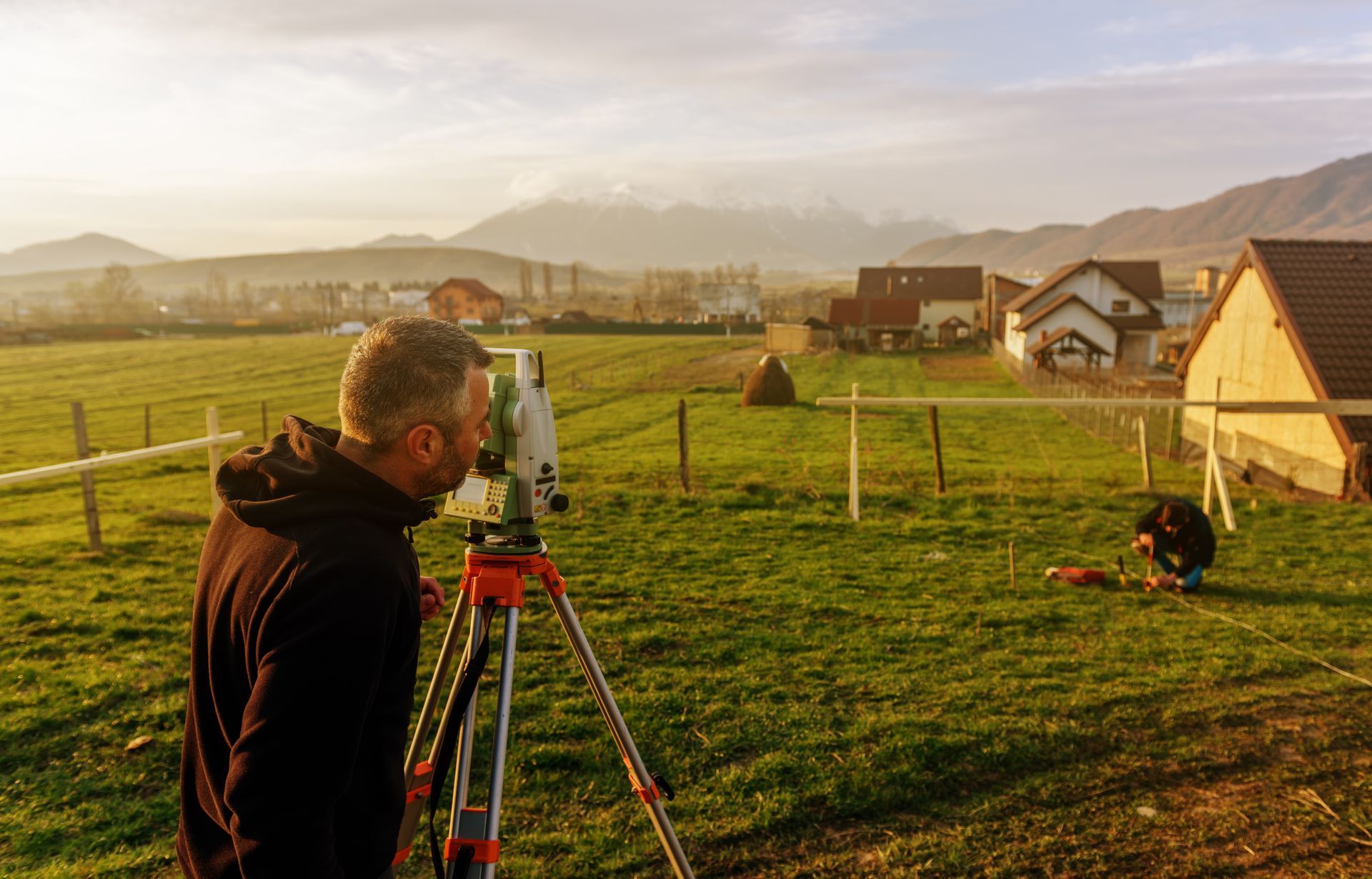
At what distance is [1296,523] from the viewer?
1137cm

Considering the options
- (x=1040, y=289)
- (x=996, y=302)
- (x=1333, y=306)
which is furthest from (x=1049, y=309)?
(x=1333, y=306)

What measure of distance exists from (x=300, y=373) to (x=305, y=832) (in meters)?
42.8

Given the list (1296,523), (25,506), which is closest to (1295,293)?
(1296,523)

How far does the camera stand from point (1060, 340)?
4809 centimetres

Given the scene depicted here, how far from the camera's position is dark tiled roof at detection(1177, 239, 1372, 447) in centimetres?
1659

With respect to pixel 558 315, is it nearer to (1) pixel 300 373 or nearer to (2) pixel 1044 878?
(1) pixel 300 373

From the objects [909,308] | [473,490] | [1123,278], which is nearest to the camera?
[473,490]

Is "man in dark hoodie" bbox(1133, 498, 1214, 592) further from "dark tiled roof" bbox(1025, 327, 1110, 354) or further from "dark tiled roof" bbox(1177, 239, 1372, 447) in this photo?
"dark tiled roof" bbox(1025, 327, 1110, 354)

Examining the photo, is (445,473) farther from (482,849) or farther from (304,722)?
(482,849)

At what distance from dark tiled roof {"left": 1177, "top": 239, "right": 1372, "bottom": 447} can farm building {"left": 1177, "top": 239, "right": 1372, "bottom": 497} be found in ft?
0.07

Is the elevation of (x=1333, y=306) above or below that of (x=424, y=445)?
above

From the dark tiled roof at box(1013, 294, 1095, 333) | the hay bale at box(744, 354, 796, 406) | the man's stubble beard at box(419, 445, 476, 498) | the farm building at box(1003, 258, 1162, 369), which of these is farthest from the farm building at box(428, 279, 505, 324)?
the man's stubble beard at box(419, 445, 476, 498)

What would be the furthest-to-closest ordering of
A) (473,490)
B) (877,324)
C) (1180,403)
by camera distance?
(877,324) < (1180,403) < (473,490)

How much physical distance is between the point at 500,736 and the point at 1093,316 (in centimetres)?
5348
